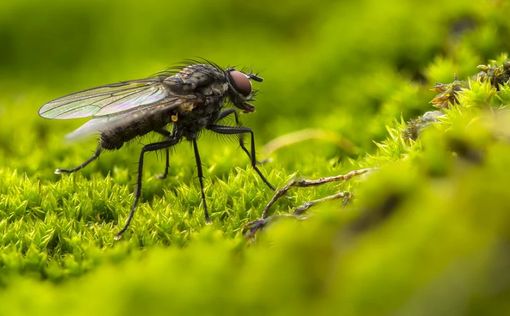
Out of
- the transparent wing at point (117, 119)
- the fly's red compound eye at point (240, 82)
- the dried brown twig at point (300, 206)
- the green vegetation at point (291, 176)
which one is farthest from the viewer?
the fly's red compound eye at point (240, 82)

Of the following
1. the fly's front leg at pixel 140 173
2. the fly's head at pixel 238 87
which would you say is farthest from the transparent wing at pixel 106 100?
the fly's head at pixel 238 87

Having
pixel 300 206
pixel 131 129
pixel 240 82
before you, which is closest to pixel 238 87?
pixel 240 82

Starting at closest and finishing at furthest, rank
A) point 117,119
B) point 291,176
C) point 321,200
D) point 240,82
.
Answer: point 321,200 → point 291,176 → point 117,119 → point 240,82

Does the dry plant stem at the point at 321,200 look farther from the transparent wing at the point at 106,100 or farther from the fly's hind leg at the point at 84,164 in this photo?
the fly's hind leg at the point at 84,164

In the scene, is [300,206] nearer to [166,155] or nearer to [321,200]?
[321,200]

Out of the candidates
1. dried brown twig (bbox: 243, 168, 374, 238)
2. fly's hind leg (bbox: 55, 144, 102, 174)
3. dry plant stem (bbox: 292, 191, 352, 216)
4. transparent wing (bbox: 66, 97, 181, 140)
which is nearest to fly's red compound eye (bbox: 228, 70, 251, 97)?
transparent wing (bbox: 66, 97, 181, 140)

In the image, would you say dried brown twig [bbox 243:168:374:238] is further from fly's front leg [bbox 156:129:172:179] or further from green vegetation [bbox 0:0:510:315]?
fly's front leg [bbox 156:129:172:179]
